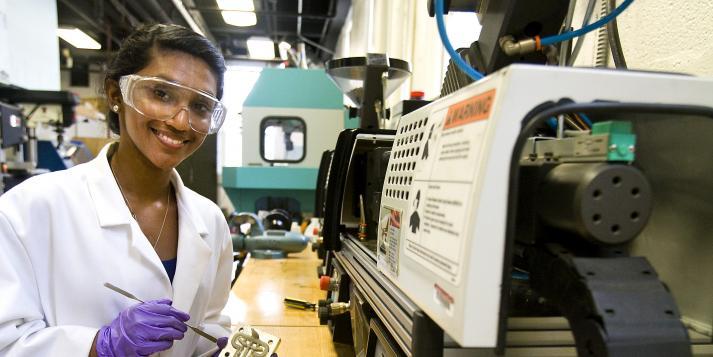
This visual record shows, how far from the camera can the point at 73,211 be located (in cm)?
90

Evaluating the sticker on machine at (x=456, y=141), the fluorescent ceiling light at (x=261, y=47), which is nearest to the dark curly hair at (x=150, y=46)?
the sticker on machine at (x=456, y=141)

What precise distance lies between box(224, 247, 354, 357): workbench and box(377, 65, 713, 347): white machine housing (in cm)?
73

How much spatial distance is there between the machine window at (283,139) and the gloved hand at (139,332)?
2.36 m

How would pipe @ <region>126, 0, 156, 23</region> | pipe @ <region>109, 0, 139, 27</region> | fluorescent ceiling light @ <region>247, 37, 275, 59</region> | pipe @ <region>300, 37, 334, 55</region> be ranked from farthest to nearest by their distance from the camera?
pipe @ <region>300, 37, 334, 55</region>, fluorescent ceiling light @ <region>247, 37, 275, 59</region>, pipe @ <region>126, 0, 156, 23</region>, pipe @ <region>109, 0, 139, 27</region>

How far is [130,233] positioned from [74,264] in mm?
125

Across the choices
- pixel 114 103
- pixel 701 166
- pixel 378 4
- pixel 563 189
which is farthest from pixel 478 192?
pixel 378 4

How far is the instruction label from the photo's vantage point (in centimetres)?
40

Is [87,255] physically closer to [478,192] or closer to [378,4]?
[478,192]

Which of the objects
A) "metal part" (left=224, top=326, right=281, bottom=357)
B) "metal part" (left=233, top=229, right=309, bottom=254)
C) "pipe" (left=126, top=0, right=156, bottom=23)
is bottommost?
"metal part" (left=233, top=229, right=309, bottom=254)

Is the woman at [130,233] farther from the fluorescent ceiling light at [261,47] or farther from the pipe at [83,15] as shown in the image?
the fluorescent ceiling light at [261,47]

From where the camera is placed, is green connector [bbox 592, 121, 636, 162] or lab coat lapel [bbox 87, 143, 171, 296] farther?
lab coat lapel [bbox 87, 143, 171, 296]

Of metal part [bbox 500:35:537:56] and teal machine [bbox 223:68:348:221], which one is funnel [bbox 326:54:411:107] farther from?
teal machine [bbox 223:68:348:221]

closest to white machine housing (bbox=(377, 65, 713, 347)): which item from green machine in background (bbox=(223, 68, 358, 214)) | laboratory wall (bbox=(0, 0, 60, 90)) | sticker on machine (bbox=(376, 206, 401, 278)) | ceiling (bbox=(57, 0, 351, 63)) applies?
sticker on machine (bbox=(376, 206, 401, 278))

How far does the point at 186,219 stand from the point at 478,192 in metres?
0.95
